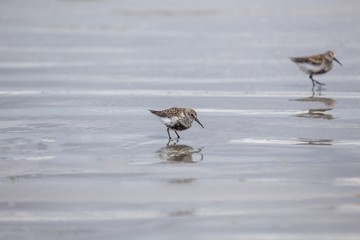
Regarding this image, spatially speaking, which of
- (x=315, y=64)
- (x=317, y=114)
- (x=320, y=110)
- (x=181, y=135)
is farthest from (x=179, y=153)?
(x=315, y=64)

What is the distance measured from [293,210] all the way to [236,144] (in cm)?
308

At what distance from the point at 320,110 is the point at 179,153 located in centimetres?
381

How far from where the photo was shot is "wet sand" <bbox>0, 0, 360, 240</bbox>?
7.41 meters

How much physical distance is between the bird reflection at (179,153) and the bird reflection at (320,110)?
2820mm

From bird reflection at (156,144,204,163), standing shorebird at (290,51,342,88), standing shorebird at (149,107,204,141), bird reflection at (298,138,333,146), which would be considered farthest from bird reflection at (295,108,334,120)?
bird reflection at (156,144,204,163)

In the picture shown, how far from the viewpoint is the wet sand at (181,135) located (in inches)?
292

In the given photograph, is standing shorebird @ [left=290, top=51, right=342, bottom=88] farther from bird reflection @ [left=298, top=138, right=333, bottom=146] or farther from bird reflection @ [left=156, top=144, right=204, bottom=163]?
bird reflection @ [left=156, top=144, right=204, bottom=163]

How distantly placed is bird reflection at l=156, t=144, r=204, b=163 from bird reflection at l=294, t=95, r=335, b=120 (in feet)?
9.25

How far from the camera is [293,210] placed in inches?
298

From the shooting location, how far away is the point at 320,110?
1329 centimetres

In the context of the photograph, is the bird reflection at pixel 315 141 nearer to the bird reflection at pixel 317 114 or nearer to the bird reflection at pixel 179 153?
the bird reflection at pixel 179 153

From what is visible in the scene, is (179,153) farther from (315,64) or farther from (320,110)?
(315,64)

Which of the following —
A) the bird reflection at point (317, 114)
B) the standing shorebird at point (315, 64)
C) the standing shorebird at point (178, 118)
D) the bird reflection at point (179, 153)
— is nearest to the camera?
the bird reflection at point (179, 153)

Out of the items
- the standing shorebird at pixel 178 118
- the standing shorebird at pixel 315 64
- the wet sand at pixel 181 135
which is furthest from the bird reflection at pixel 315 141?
the standing shorebird at pixel 315 64
